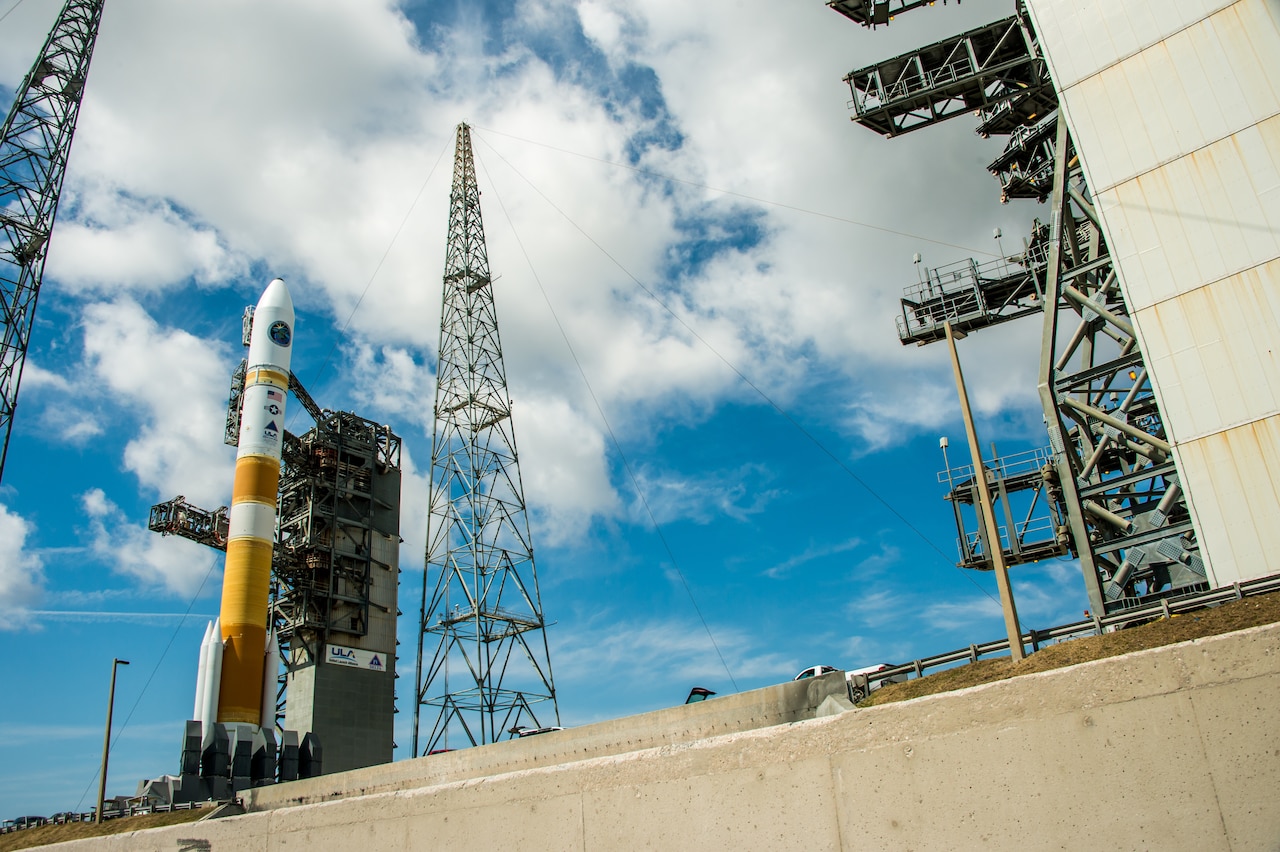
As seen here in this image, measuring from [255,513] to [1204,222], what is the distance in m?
36.9

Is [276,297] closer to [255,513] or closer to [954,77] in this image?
[255,513]

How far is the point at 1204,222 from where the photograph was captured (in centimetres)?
1914

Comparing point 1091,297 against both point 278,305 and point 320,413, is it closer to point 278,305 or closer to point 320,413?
point 278,305

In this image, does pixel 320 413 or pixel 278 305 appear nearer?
pixel 278 305

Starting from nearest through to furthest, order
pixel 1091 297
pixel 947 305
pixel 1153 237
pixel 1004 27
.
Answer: pixel 1153 237
pixel 1091 297
pixel 1004 27
pixel 947 305

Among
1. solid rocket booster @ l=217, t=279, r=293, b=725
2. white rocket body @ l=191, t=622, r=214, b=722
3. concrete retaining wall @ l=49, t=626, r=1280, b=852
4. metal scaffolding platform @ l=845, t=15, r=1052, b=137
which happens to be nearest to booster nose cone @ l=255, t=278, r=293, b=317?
solid rocket booster @ l=217, t=279, r=293, b=725

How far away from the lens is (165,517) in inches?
1895

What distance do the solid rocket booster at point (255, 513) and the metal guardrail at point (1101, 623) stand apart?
2829cm

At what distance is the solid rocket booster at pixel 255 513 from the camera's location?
36.8 m

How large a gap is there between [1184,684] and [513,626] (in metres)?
35.9

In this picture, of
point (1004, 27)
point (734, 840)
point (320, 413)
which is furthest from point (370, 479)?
point (734, 840)

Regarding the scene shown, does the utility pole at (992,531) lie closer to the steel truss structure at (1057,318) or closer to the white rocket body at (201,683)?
the steel truss structure at (1057,318)

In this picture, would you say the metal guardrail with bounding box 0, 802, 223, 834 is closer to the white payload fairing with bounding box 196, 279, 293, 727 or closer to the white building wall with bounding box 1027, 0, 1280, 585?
the white payload fairing with bounding box 196, 279, 293, 727

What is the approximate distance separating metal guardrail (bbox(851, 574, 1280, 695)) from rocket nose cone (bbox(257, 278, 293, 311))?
35.6 m
